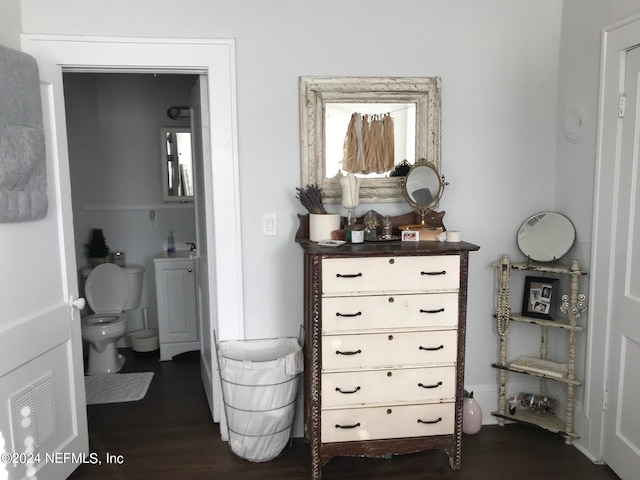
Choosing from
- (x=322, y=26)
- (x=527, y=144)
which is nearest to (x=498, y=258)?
(x=527, y=144)

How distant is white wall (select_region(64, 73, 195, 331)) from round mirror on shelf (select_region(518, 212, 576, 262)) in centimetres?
277

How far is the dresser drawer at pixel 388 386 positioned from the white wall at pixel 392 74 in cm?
51

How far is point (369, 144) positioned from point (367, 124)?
0.34 ft

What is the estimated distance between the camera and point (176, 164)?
4.35 meters

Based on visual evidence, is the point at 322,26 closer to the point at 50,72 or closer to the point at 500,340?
the point at 50,72

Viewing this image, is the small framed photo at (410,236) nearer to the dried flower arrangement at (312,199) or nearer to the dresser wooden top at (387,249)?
the dresser wooden top at (387,249)

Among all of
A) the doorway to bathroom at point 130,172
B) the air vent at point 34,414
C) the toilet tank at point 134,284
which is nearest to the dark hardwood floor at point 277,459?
the air vent at point 34,414

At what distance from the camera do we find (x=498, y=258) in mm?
2865

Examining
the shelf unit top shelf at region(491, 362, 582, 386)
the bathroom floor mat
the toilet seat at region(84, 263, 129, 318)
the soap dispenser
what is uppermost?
the soap dispenser

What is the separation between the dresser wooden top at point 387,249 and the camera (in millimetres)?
2219

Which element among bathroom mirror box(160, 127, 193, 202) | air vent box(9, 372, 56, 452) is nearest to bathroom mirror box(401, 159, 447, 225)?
air vent box(9, 372, 56, 452)

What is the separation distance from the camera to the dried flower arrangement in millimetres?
2549

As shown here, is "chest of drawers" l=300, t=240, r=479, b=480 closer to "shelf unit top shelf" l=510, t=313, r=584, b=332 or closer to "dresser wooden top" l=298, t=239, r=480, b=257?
"dresser wooden top" l=298, t=239, r=480, b=257

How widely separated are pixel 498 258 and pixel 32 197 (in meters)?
2.33
